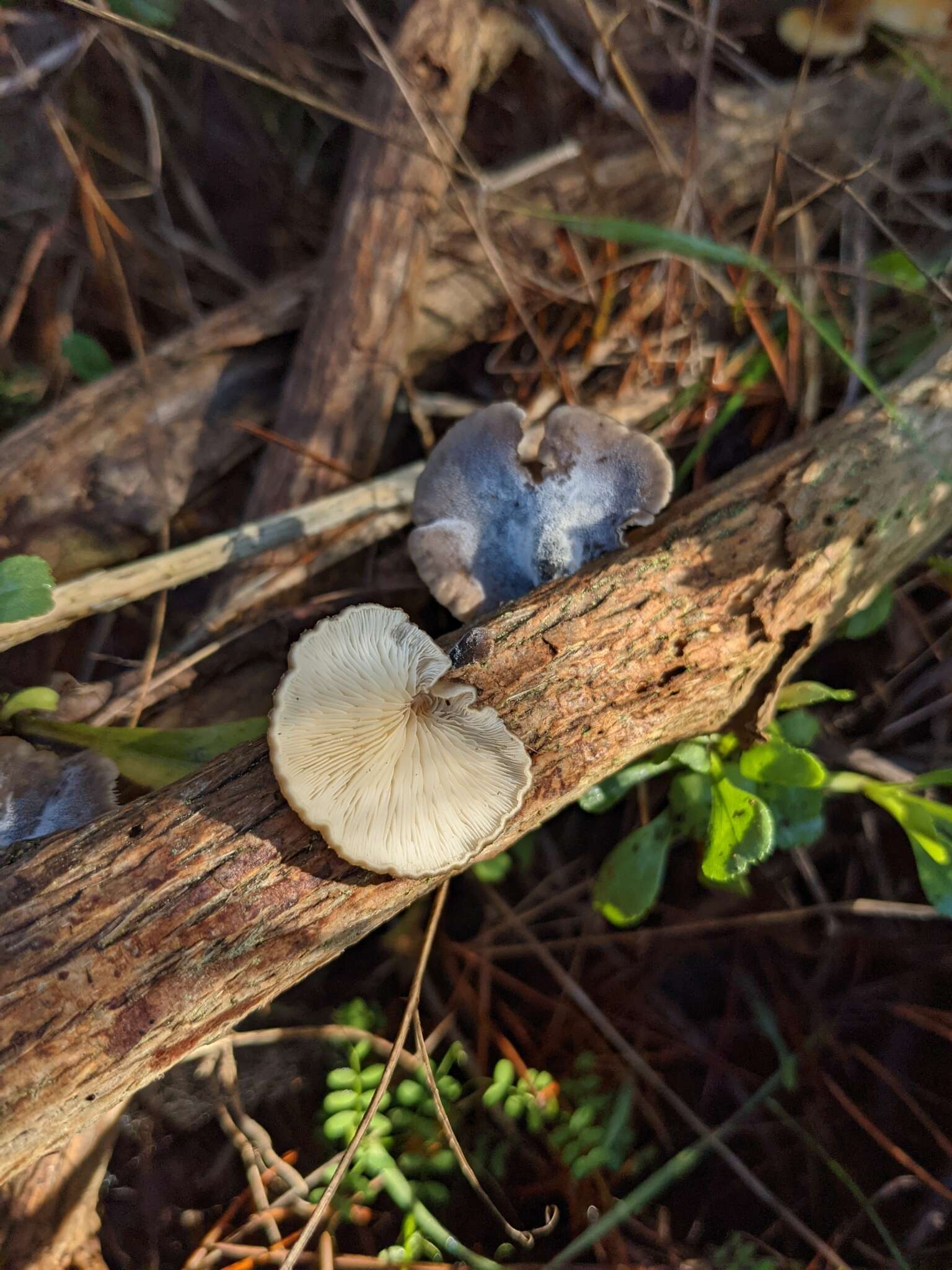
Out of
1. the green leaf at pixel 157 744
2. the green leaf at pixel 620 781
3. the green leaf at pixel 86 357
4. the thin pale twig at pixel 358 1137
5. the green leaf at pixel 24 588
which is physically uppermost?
the green leaf at pixel 86 357

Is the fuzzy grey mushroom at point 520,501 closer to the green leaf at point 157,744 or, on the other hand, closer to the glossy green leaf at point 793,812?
the green leaf at point 157,744

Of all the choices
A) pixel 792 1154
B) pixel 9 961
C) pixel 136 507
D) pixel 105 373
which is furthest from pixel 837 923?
pixel 105 373

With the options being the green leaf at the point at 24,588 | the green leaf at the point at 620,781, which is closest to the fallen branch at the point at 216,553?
the green leaf at the point at 24,588

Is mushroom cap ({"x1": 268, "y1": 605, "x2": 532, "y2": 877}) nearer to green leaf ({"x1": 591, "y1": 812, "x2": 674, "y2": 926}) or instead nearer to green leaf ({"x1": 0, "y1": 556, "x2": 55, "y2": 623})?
green leaf ({"x1": 591, "y1": 812, "x2": 674, "y2": 926})

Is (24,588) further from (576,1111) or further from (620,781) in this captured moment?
(576,1111)

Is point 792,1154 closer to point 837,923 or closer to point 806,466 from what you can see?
point 837,923

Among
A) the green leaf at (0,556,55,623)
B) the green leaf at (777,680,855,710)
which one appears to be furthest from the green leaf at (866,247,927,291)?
the green leaf at (0,556,55,623)

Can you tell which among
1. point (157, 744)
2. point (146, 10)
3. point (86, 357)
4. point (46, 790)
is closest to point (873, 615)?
point (157, 744)
